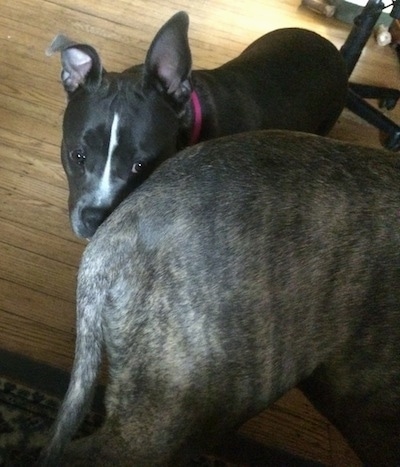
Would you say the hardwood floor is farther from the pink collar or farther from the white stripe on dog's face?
the pink collar

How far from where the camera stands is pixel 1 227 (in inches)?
76.6

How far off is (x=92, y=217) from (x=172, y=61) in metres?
0.49

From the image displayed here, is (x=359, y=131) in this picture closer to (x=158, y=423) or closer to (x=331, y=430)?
(x=331, y=430)

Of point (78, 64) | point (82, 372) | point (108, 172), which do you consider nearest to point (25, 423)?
point (82, 372)

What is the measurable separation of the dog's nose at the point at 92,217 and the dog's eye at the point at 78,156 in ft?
0.47

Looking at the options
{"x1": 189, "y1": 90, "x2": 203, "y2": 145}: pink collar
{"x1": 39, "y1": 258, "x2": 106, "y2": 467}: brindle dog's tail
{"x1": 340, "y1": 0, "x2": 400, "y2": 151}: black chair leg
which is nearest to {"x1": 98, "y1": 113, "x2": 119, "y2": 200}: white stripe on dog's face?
{"x1": 189, "y1": 90, "x2": 203, "y2": 145}: pink collar

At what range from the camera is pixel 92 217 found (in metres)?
1.59

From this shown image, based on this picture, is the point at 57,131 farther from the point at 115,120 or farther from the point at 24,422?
the point at 24,422

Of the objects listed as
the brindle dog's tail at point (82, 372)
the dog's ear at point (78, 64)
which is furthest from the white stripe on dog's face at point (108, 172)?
the brindle dog's tail at point (82, 372)

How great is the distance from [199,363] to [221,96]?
1216 millimetres

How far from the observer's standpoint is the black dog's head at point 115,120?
1.60m

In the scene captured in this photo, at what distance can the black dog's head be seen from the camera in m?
1.60

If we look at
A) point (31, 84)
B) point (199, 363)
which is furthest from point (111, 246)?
point (31, 84)

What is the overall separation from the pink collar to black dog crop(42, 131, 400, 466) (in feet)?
2.47
